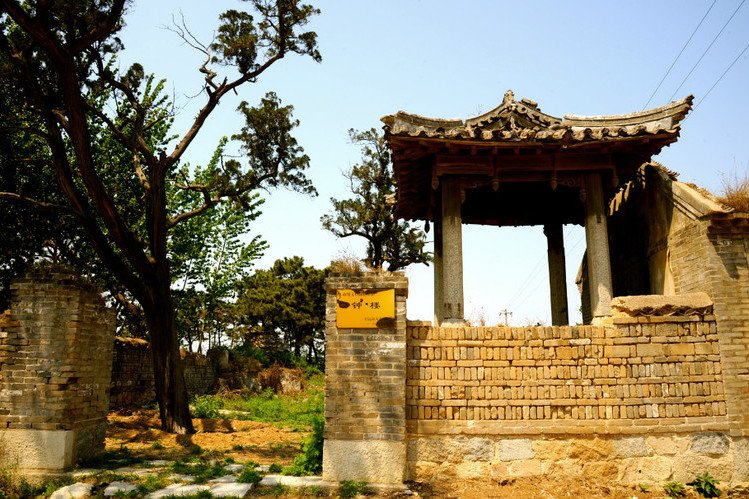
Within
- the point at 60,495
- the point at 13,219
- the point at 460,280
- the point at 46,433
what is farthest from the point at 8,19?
the point at 460,280

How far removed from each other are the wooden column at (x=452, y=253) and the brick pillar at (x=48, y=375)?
→ 5.68 metres

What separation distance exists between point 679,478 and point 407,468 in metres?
3.68

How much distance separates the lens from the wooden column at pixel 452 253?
27.2 feet

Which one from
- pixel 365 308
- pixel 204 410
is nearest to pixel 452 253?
pixel 365 308

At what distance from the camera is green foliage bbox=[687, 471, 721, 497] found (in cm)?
689

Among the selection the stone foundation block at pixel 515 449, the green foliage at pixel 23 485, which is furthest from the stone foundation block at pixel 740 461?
the green foliage at pixel 23 485

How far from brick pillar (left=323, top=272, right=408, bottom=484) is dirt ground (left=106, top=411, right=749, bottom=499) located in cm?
49

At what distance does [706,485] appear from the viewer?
693 cm

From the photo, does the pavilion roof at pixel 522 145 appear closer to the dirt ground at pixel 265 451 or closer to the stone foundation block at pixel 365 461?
the stone foundation block at pixel 365 461

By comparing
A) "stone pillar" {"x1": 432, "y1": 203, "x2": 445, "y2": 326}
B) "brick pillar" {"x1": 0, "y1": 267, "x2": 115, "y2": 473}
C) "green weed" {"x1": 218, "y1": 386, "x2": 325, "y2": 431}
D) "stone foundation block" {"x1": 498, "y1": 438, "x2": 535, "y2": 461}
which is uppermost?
"stone pillar" {"x1": 432, "y1": 203, "x2": 445, "y2": 326}

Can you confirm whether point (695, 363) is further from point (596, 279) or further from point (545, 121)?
point (545, 121)

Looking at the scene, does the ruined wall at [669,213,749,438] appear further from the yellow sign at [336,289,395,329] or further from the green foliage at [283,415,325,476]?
the green foliage at [283,415,325,476]

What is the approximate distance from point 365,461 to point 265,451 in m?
3.76

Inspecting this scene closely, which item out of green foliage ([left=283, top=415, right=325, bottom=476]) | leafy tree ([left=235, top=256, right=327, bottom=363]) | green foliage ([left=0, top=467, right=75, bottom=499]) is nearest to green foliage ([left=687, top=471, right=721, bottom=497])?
green foliage ([left=283, top=415, right=325, bottom=476])
